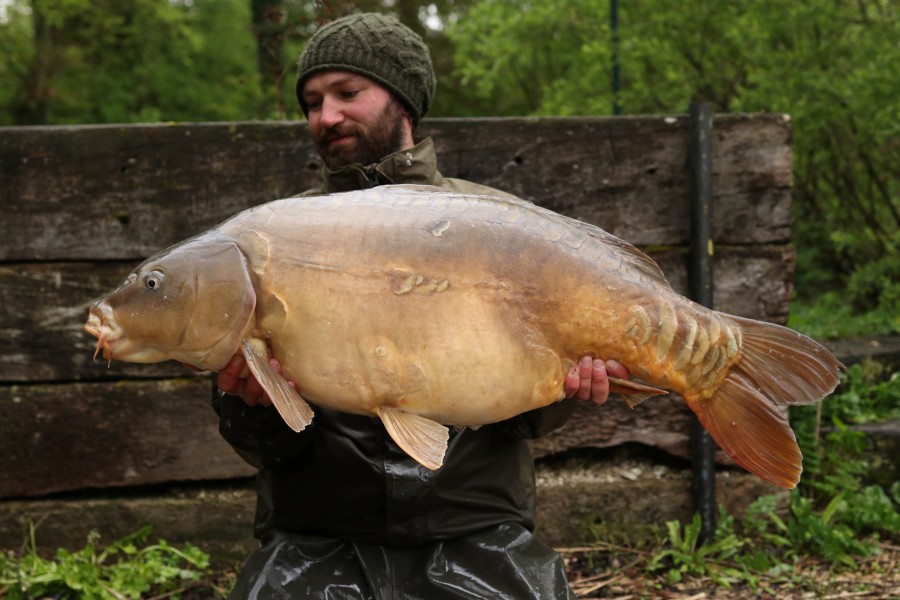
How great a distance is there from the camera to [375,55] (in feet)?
9.06

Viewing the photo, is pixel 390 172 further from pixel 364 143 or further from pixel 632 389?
pixel 632 389

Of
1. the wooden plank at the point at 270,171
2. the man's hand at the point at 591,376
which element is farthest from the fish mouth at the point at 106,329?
the wooden plank at the point at 270,171

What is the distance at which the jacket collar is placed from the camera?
8.75 ft

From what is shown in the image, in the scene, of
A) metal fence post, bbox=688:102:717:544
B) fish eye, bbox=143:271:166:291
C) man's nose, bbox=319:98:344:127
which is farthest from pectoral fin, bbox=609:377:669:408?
metal fence post, bbox=688:102:717:544

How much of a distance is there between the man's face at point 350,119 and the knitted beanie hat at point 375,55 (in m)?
0.03

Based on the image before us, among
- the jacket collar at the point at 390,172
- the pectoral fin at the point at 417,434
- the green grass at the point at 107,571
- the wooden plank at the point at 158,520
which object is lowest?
the green grass at the point at 107,571

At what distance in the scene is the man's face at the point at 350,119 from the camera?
2738 millimetres

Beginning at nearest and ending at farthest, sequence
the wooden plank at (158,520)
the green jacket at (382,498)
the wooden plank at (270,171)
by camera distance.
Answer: the green jacket at (382,498)
the wooden plank at (270,171)
the wooden plank at (158,520)

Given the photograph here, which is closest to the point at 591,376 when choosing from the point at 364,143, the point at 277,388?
the point at 277,388

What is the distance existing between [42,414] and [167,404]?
0.47 meters

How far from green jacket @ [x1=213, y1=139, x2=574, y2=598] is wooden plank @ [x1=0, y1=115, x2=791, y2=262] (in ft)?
4.02

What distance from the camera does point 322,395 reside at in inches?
75.1

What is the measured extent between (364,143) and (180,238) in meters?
1.08

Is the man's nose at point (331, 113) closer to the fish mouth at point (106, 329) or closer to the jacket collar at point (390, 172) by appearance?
→ the jacket collar at point (390, 172)
